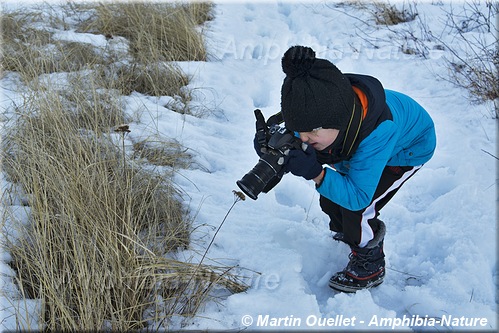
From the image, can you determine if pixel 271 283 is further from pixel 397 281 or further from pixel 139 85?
pixel 139 85

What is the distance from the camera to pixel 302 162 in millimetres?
1859

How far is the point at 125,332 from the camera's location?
1825 millimetres

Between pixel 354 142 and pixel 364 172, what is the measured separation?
0.13 m

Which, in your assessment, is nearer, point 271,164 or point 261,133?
point 271,164

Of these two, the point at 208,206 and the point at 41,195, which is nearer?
the point at 41,195

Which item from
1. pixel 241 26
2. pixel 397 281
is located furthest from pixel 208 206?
pixel 241 26

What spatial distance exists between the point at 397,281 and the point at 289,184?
91 cm

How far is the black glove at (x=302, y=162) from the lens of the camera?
6.10ft

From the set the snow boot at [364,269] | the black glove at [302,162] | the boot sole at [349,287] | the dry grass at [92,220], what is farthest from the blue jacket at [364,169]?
the dry grass at [92,220]

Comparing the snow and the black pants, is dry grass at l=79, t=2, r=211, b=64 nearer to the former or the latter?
the snow

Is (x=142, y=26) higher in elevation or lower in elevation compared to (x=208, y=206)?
higher

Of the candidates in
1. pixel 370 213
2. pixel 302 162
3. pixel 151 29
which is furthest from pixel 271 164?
pixel 151 29

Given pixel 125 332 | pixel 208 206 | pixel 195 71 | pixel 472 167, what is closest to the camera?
pixel 125 332

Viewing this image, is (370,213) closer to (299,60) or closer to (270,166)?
(270,166)
